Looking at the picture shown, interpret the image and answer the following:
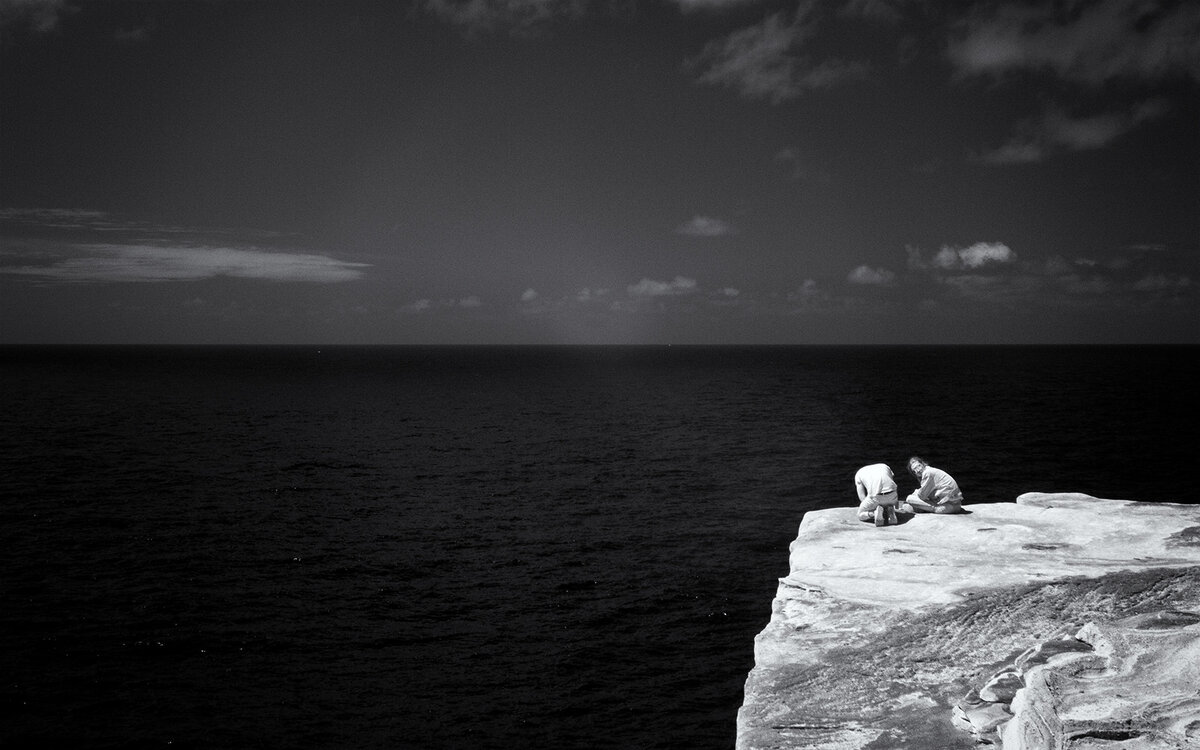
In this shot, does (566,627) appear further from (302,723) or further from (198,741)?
(198,741)

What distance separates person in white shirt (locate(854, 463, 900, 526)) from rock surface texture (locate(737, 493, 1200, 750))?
41 cm

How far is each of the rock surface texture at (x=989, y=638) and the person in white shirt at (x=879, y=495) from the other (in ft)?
1.33

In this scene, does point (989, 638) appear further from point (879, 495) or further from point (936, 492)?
point (936, 492)

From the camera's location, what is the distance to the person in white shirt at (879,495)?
727 inches

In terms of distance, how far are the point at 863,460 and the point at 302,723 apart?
39.7m

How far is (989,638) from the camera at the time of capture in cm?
1200

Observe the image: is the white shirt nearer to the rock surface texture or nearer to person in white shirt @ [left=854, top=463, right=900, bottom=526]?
person in white shirt @ [left=854, top=463, right=900, bottom=526]

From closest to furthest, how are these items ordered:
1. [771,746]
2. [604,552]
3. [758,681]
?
[771,746] → [758,681] → [604,552]

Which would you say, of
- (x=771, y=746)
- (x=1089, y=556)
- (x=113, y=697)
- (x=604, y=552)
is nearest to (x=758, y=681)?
(x=771, y=746)

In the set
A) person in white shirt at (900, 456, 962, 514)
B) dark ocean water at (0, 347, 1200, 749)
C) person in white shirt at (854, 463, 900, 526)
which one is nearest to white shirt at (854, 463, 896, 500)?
person in white shirt at (854, 463, 900, 526)

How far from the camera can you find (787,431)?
65375 mm

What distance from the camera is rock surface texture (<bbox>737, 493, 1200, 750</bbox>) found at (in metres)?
8.66

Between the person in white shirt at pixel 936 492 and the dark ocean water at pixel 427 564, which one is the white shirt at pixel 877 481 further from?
the dark ocean water at pixel 427 564

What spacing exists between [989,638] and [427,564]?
1996 centimetres
